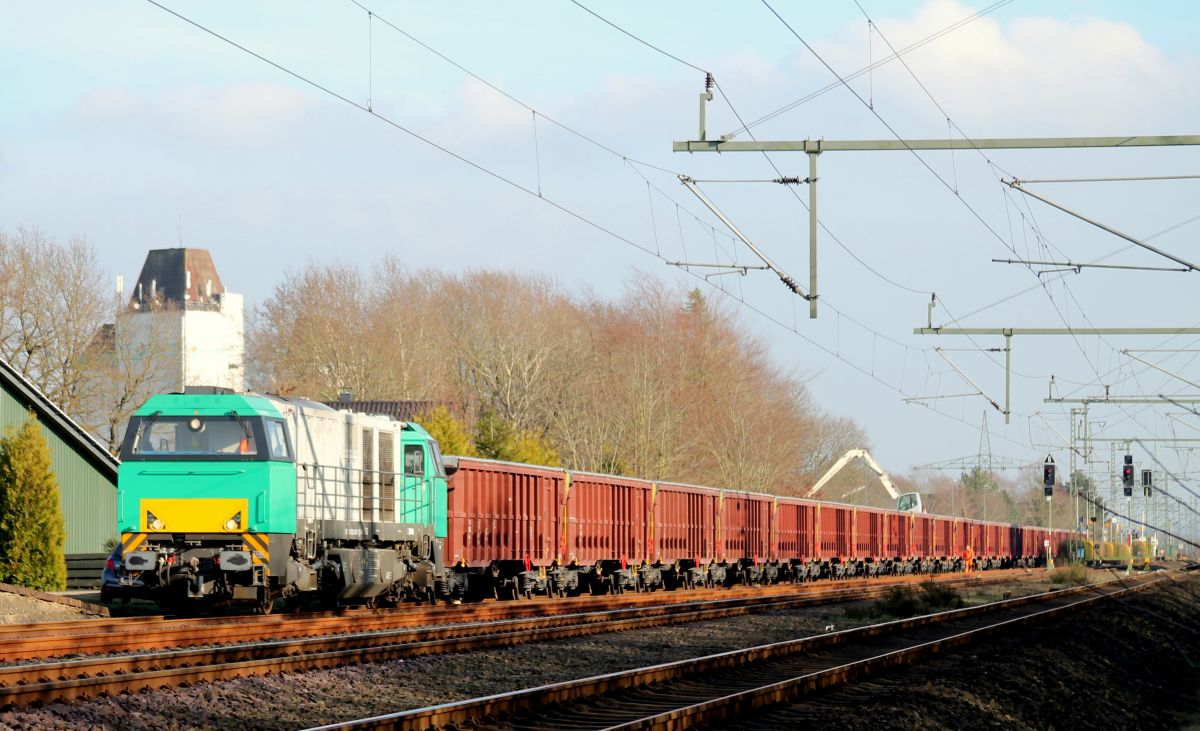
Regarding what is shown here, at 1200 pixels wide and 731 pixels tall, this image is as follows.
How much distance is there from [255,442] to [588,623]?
575 centimetres

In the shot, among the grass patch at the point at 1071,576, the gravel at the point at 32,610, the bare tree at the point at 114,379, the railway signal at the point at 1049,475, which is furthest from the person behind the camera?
the bare tree at the point at 114,379

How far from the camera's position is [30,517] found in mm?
28891

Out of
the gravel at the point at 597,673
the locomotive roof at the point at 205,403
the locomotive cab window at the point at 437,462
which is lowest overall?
the gravel at the point at 597,673

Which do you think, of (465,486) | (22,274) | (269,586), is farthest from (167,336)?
(269,586)

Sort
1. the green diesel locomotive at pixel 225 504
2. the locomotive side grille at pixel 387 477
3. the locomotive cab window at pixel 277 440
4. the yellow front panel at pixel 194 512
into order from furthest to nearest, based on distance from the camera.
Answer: the locomotive side grille at pixel 387 477 → the locomotive cab window at pixel 277 440 → the yellow front panel at pixel 194 512 → the green diesel locomotive at pixel 225 504

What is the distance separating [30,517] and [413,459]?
31.8ft

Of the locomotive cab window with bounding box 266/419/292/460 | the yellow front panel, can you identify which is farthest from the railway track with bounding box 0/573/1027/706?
the locomotive cab window with bounding box 266/419/292/460

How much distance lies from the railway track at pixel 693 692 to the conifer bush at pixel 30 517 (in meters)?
17.1

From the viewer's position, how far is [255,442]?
1934 cm

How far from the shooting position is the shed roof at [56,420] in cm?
3127

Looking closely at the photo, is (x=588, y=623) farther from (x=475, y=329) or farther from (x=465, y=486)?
(x=475, y=329)

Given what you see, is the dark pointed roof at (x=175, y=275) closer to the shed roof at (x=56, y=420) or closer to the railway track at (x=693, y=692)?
the shed roof at (x=56, y=420)

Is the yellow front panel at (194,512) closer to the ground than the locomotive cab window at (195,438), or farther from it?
closer to the ground

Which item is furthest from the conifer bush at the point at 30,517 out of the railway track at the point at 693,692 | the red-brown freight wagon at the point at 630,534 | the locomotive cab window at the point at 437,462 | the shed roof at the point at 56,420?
the railway track at the point at 693,692
